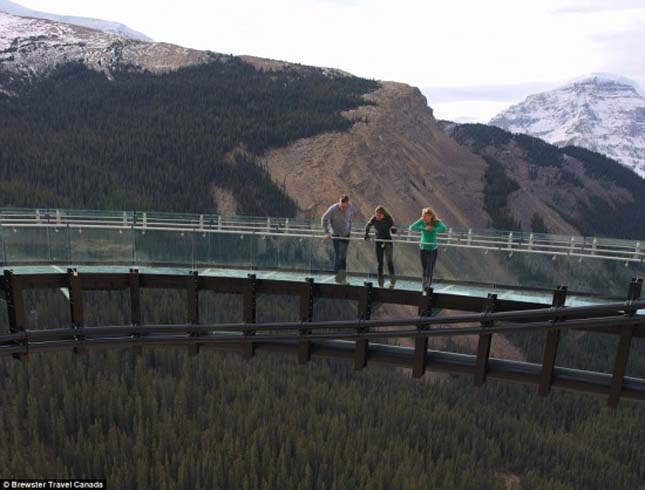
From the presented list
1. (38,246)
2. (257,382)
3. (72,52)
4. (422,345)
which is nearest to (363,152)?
(257,382)

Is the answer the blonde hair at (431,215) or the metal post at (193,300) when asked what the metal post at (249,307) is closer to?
the metal post at (193,300)

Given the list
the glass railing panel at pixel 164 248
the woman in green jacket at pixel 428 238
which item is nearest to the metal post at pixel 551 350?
the woman in green jacket at pixel 428 238

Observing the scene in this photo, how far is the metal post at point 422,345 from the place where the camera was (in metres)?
14.9

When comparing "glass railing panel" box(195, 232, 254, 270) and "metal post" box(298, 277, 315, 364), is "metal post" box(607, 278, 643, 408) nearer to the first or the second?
"metal post" box(298, 277, 315, 364)

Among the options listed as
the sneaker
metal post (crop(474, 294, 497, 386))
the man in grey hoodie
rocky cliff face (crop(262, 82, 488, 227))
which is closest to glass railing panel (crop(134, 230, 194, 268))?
the man in grey hoodie

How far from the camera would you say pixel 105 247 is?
17484 mm

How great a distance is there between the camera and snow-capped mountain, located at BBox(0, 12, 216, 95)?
152 m

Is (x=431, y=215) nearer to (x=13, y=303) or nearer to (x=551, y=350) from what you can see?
(x=551, y=350)

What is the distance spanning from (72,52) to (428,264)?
16958 cm

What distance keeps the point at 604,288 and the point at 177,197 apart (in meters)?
83.7

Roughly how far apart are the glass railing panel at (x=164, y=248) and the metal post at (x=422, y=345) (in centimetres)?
678

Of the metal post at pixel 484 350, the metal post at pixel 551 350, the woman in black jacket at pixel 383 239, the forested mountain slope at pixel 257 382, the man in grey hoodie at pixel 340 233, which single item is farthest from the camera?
the forested mountain slope at pixel 257 382

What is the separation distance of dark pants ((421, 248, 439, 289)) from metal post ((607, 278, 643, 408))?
460cm

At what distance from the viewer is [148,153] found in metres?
105
